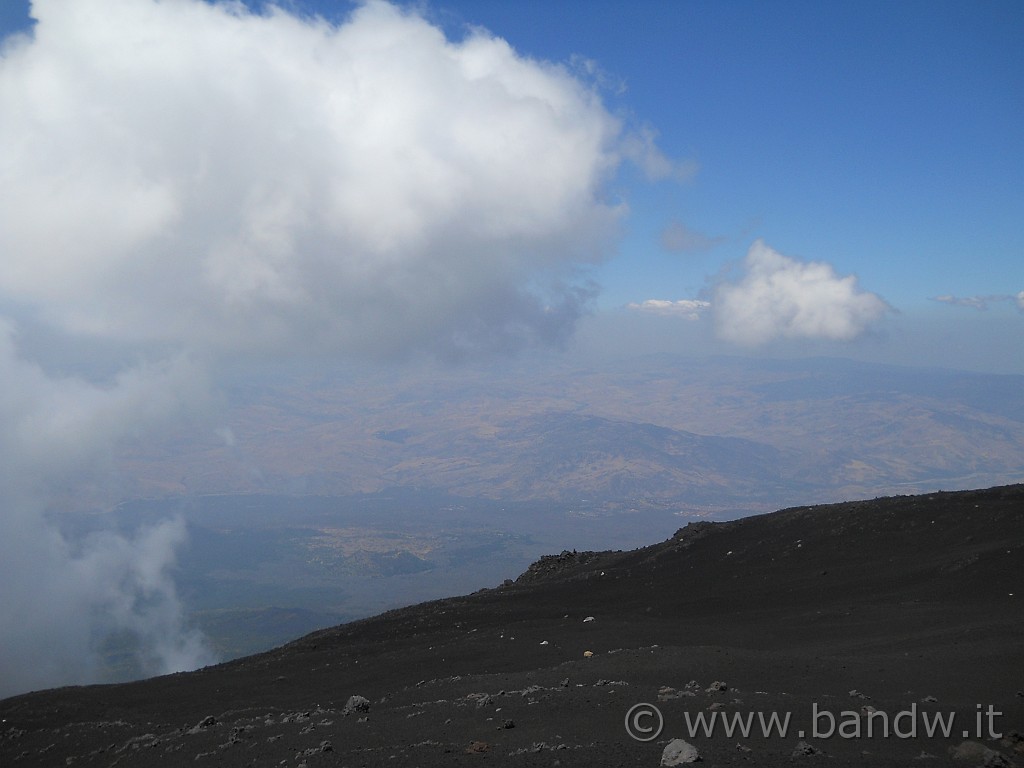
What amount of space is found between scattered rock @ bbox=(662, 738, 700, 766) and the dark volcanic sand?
0.59ft

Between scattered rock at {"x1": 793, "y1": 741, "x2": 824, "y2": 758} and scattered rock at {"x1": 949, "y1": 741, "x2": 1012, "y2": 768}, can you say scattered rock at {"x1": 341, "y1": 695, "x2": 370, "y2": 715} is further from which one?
scattered rock at {"x1": 949, "y1": 741, "x2": 1012, "y2": 768}

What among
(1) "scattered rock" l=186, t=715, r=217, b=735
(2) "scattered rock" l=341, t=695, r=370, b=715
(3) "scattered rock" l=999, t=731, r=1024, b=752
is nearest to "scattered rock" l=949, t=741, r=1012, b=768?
(3) "scattered rock" l=999, t=731, r=1024, b=752

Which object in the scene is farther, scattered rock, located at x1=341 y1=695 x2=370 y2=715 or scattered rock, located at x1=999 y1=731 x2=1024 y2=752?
scattered rock, located at x1=341 y1=695 x2=370 y2=715

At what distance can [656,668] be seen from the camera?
1266cm

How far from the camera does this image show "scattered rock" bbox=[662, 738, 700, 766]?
7.68m

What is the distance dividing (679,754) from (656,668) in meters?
5.06

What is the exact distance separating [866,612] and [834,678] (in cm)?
762

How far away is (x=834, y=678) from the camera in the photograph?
11719mm

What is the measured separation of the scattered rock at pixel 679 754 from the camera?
768 cm

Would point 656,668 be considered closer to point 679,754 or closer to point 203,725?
point 679,754

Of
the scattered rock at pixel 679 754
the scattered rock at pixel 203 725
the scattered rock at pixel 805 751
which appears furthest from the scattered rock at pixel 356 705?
the scattered rock at pixel 805 751

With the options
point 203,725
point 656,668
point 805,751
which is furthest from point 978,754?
point 203,725

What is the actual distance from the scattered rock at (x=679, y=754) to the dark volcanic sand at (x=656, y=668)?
179mm

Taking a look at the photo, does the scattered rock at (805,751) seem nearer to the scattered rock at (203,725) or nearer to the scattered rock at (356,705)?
the scattered rock at (356,705)
